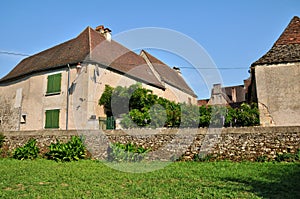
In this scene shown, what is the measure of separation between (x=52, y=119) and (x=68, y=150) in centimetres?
576

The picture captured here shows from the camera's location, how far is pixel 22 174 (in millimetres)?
6527

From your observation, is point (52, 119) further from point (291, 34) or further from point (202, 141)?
point (291, 34)

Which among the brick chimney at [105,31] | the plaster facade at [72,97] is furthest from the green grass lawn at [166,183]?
the brick chimney at [105,31]

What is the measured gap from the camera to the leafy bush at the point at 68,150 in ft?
29.8

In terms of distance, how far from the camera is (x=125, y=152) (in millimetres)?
8820

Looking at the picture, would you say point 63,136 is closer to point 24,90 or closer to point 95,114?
point 95,114

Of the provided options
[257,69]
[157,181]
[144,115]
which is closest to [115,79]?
[144,115]

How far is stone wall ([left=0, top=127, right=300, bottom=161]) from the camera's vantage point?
764 cm

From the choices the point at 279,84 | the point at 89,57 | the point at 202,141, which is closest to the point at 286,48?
the point at 279,84

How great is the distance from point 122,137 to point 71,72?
21.6 ft

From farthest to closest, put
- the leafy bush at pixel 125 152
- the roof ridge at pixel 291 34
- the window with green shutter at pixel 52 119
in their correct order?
the window with green shutter at pixel 52 119 < the roof ridge at pixel 291 34 < the leafy bush at pixel 125 152

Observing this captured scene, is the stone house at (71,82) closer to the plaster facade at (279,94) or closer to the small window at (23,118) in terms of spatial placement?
the small window at (23,118)

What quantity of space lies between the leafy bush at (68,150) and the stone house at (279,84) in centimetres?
729

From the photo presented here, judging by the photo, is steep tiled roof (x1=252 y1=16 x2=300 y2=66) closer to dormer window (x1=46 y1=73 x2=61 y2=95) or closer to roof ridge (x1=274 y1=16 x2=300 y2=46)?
roof ridge (x1=274 y1=16 x2=300 y2=46)
